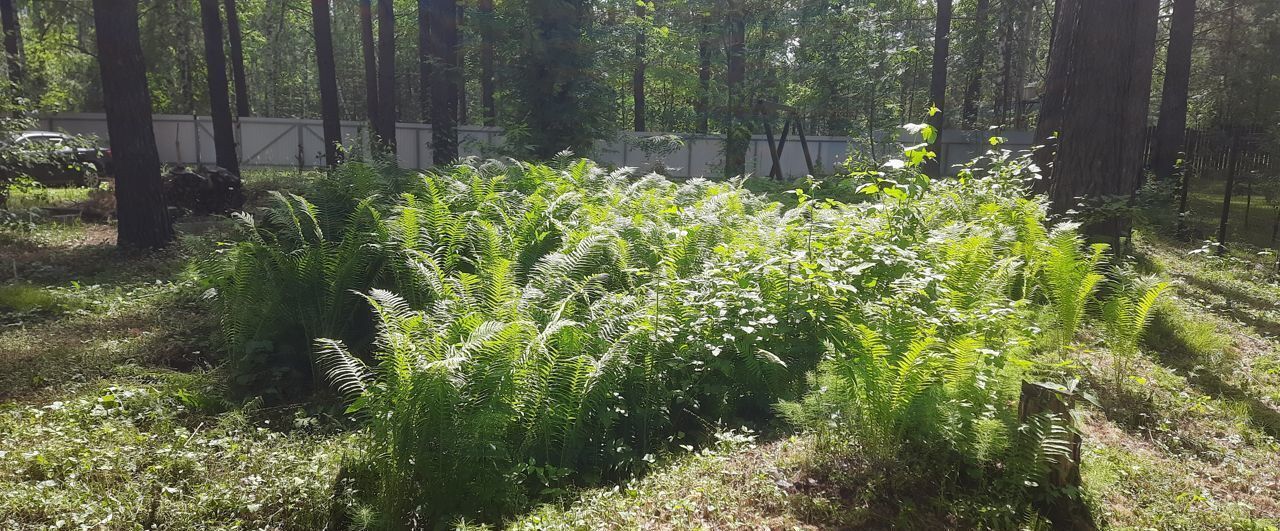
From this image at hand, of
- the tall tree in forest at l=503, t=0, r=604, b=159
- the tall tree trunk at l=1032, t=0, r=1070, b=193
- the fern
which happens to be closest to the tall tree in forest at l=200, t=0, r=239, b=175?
the tall tree in forest at l=503, t=0, r=604, b=159

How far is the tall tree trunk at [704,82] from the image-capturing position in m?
23.8

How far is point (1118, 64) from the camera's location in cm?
757

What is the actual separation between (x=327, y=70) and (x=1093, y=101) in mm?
15524

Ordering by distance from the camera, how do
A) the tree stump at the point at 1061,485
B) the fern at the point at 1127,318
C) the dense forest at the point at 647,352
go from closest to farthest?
the tree stump at the point at 1061,485 < the dense forest at the point at 647,352 < the fern at the point at 1127,318

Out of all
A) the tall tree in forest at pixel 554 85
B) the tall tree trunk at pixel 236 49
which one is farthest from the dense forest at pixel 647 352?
the tall tree trunk at pixel 236 49

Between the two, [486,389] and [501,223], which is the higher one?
[501,223]

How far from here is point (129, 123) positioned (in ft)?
33.3

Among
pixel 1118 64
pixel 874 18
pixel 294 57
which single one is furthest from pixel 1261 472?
pixel 294 57

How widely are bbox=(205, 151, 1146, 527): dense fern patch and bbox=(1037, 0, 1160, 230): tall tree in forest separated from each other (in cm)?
118

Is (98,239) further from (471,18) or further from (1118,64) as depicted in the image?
(1118,64)

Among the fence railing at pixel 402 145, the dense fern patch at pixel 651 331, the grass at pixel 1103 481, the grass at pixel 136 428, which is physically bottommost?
the grass at pixel 136 428

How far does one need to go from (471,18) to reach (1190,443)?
1401 centimetres

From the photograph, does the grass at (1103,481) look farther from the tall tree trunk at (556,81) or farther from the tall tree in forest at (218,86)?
the tall tree in forest at (218,86)

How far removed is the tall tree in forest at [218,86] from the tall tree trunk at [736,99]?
1232 cm
